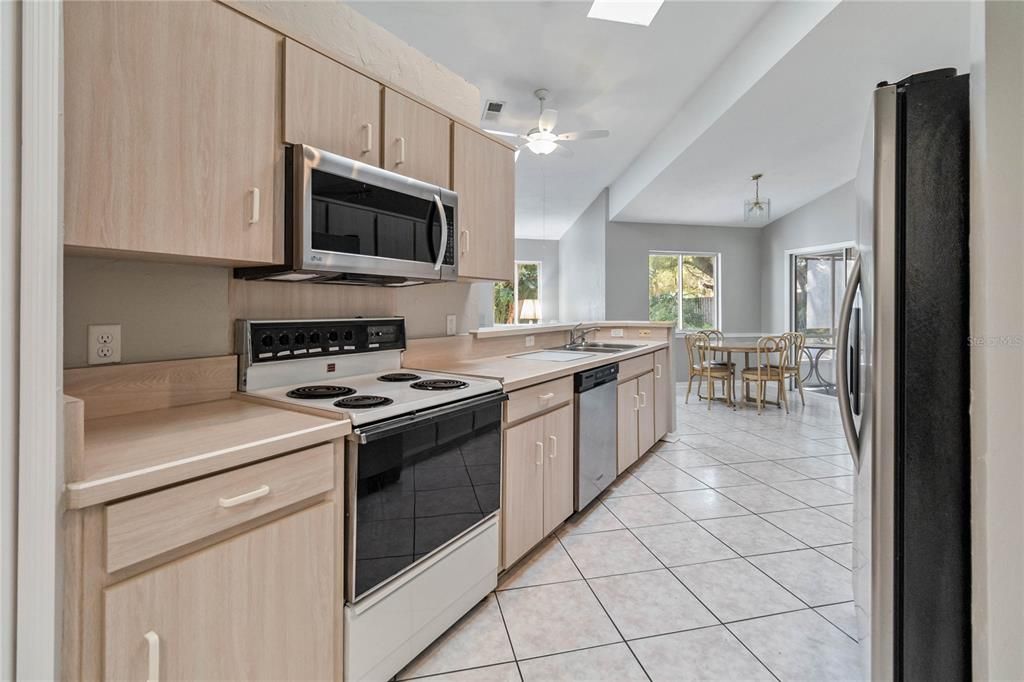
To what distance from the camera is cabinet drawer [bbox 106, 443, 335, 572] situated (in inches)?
33.3

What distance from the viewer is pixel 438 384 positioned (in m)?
1.72

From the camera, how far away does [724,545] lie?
2.29 meters

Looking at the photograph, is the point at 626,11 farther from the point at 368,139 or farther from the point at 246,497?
the point at 246,497

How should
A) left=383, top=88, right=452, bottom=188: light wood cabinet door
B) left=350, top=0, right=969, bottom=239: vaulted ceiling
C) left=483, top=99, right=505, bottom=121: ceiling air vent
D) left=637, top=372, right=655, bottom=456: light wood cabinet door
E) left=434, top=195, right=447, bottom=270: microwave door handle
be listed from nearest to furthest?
left=383, top=88, right=452, bottom=188: light wood cabinet door
left=434, top=195, right=447, bottom=270: microwave door handle
left=350, top=0, right=969, bottom=239: vaulted ceiling
left=637, top=372, right=655, bottom=456: light wood cabinet door
left=483, top=99, right=505, bottom=121: ceiling air vent

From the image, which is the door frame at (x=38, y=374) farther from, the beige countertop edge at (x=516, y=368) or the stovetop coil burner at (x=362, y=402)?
the beige countertop edge at (x=516, y=368)

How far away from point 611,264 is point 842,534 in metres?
5.45

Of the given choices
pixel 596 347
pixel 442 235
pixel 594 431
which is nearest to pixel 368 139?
pixel 442 235

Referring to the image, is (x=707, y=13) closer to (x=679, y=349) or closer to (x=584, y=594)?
(x=584, y=594)

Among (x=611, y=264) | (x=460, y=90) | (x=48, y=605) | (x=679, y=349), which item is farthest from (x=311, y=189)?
(x=679, y=349)

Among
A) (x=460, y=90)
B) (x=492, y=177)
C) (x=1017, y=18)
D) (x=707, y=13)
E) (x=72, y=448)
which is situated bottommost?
(x=72, y=448)

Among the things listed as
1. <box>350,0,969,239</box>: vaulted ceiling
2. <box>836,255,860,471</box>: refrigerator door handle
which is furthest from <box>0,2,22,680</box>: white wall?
<box>350,0,969,239</box>: vaulted ceiling

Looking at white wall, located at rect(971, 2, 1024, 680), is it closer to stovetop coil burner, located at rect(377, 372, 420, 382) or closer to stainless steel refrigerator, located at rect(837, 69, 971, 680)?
stainless steel refrigerator, located at rect(837, 69, 971, 680)

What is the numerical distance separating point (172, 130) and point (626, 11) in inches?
120

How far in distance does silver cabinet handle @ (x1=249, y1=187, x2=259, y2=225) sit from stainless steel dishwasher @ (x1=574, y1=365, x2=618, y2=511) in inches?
62.2
